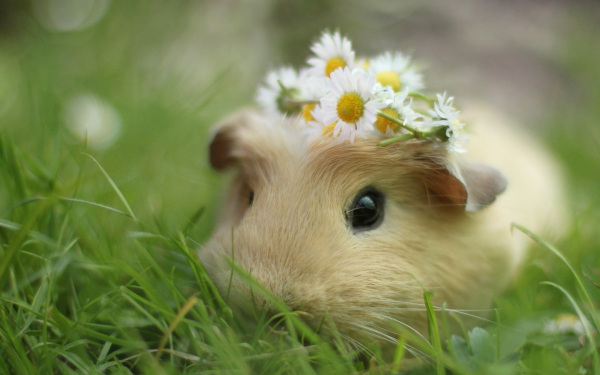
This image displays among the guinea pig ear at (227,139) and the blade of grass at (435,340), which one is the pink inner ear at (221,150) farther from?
the blade of grass at (435,340)

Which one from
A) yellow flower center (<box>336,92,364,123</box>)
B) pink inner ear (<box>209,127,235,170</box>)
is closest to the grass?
pink inner ear (<box>209,127,235,170</box>)

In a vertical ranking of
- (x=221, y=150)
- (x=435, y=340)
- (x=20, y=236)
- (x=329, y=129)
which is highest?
(x=329, y=129)

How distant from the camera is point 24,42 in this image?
408 centimetres

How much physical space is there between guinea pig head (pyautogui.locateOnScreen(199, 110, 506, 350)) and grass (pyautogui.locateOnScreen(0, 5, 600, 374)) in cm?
9

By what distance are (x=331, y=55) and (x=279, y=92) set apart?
1.04 feet

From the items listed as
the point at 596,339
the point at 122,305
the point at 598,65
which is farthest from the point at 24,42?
the point at 598,65

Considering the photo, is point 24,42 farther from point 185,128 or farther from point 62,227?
point 62,227

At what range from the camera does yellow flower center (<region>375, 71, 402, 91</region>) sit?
1.86m

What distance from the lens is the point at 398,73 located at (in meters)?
1.91

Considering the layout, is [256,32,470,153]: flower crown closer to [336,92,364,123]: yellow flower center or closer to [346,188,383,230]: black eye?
[336,92,364,123]: yellow flower center

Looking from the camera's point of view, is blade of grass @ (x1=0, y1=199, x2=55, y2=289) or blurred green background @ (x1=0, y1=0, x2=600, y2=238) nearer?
blade of grass @ (x1=0, y1=199, x2=55, y2=289)

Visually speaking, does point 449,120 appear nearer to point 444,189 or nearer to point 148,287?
point 444,189

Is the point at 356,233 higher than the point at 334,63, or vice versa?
the point at 334,63

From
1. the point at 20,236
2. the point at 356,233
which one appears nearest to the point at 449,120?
the point at 356,233
